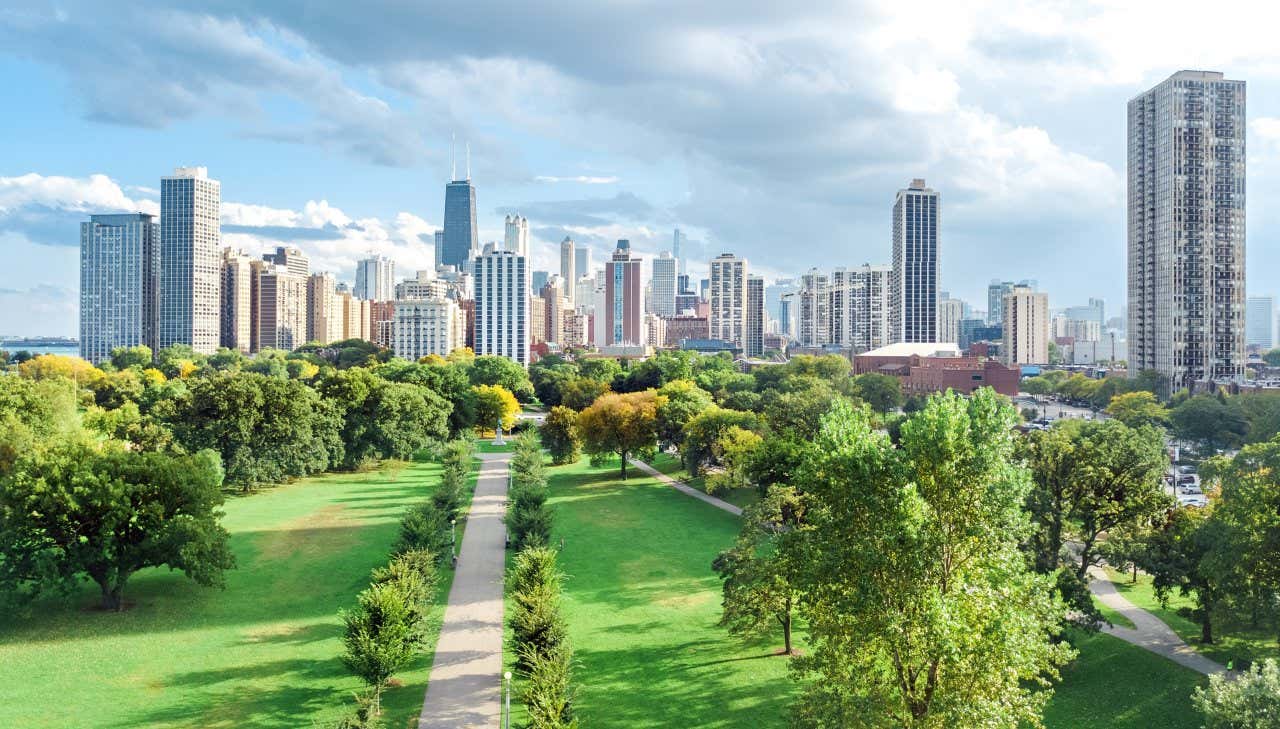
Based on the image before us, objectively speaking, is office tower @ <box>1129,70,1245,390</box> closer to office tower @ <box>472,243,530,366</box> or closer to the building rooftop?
the building rooftop

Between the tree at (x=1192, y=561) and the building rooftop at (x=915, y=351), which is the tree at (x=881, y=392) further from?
the tree at (x=1192, y=561)

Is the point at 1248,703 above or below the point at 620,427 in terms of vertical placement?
below

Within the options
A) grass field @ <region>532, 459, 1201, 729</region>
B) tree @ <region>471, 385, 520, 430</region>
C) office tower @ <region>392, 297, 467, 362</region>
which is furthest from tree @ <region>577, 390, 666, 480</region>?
office tower @ <region>392, 297, 467, 362</region>

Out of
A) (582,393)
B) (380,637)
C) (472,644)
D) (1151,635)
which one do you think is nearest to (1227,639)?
(1151,635)

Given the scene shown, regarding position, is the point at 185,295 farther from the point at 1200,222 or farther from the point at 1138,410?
the point at 1200,222

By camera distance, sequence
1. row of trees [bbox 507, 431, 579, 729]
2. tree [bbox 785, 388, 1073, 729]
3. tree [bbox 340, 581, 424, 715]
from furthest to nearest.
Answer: tree [bbox 340, 581, 424, 715]
row of trees [bbox 507, 431, 579, 729]
tree [bbox 785, 388, 1073, 729]

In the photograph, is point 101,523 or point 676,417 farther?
point 676,417
